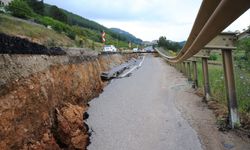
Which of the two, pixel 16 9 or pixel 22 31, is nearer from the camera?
pixel 22 31

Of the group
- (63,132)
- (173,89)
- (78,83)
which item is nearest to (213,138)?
(63,132)

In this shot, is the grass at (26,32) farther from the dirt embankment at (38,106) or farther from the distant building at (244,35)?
the distant building at (244,35)

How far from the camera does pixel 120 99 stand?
39.0 ft

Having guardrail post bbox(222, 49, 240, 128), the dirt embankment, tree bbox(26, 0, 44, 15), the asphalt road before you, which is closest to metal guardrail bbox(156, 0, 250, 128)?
guardrail post bbox(222, 49, 240, 128)

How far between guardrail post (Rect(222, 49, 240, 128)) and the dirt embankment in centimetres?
301

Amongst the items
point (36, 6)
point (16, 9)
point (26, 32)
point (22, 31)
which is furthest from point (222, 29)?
point (36, 6)

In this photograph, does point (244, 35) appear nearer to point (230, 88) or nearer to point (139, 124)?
point (230, 88)

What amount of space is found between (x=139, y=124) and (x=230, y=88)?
2.39 meters

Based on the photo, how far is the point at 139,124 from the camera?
837 cm

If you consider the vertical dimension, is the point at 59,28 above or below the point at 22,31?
above

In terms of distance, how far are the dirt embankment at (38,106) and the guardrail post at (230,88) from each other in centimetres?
301

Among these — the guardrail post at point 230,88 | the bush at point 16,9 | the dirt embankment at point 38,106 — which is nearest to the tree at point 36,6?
the bush at point 16,9

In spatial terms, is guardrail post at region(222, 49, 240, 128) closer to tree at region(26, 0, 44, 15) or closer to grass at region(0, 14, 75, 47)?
grass at region(0, 14, 75, 47)

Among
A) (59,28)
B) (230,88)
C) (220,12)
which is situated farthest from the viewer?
(59,28)
